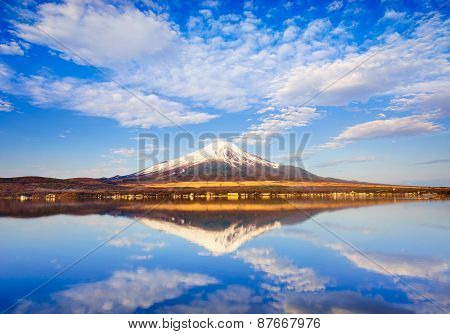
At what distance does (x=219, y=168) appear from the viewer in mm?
116750

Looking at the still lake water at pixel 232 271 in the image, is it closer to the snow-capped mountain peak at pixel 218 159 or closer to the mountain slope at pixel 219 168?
the mountain slope at pixel 219 168

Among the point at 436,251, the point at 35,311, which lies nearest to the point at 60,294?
the point at 35,311

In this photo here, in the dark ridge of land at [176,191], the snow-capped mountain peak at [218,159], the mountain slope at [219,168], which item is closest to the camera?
the dark ridge of land at [176,191]

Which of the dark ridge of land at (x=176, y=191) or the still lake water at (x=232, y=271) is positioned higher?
the dark ridge of land at (x=176, y=191)

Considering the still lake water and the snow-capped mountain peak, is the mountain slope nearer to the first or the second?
the snow-capped mountain peak

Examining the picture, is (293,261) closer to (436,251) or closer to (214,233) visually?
(436,251)

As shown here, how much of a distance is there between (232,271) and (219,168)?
108480mm

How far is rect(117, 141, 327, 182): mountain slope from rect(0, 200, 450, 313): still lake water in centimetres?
8756

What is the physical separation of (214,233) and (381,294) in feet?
27.4

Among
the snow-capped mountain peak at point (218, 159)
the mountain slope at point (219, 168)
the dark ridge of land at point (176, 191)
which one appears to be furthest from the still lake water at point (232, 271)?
the snow-capped mountain peak at point (218, 159)

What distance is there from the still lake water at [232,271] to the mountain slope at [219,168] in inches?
3447

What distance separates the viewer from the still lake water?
615 cm

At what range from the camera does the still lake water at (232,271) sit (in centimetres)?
615

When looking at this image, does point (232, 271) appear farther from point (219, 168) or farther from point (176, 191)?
point (219, 168)
